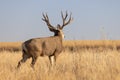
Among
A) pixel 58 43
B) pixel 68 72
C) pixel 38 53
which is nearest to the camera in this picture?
pixel 68 72

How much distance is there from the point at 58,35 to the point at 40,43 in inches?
78.4

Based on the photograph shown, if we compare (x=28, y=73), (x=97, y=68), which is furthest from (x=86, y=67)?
(x=28, y=73)

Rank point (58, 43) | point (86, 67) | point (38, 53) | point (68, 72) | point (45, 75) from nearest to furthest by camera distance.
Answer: point (45, 75), point (68, 72), point (86, 67), point (38, 53), point (58, 43)

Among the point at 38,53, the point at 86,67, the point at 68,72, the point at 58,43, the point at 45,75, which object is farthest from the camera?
the point at 58,43

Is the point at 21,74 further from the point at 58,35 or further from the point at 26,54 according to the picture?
the point at 58,35

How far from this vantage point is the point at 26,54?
46.6ft

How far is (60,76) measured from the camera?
24.4ft

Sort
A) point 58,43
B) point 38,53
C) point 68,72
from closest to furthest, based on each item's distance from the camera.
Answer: point 68,72
point 38,53
point 58,43

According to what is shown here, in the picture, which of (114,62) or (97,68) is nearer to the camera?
(97,68)

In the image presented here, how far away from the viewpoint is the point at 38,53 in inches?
555

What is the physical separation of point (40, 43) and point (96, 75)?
23.1 ft

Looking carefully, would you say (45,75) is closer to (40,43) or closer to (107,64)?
(107,64)

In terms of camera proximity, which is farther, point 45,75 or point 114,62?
point 114,62

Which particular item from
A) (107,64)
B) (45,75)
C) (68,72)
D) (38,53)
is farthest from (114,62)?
(38,53)
